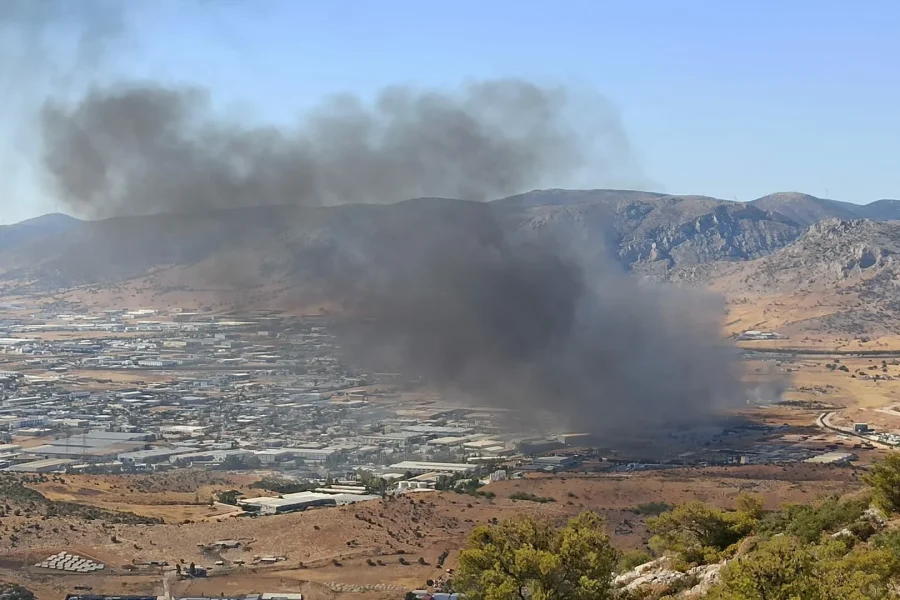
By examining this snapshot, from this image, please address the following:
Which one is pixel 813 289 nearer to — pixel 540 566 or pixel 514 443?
pixel 514 443

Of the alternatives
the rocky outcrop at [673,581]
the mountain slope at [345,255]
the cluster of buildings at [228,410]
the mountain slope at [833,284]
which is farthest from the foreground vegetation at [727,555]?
the mountain slope at [833,284]

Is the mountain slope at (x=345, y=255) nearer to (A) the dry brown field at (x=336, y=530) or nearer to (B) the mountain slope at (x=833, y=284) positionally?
(B) the mountain slope at (x=833, y=284)

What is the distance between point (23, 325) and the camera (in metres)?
166

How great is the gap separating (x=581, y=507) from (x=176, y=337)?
104268 mm

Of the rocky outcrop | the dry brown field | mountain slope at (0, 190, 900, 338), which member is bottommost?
the dry brown field

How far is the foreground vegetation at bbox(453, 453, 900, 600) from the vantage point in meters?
18.1

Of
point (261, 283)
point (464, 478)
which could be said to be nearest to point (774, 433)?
point (464, 478)

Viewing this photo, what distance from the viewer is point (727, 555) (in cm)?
2736

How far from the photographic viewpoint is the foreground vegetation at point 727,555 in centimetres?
1808

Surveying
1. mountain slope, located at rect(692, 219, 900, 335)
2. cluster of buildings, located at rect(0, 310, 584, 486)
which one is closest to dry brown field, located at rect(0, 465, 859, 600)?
cluster of buildings, located at rect(0, 310, 584, 486)

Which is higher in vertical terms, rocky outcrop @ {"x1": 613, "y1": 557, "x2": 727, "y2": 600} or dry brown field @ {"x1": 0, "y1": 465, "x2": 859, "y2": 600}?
rocky outcrop @ {"x1": 613, "y1": 557, "x2": 727, "y2": 600}

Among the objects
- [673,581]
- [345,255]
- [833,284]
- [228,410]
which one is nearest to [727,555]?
[673,581]

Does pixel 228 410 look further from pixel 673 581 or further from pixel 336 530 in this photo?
pixel 673 581

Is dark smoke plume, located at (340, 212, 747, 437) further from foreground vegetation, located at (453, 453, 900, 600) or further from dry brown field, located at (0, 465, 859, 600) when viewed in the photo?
foreground vegetation, located at (453, 453, 900, 600)
